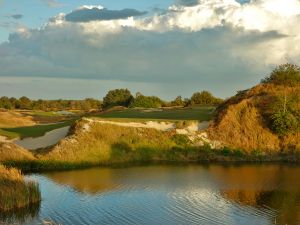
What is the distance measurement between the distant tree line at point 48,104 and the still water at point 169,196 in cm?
9959

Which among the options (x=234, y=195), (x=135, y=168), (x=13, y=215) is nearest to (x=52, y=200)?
(x=13, y=215)

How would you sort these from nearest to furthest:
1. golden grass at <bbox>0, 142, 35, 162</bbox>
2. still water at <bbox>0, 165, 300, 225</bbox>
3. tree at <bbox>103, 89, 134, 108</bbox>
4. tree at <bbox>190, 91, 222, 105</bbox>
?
still water at <bbox>0, 165, 300, 225</bbox>, golden grass at <bbox>0, 142, 35, 162</bbox>, tree at <bbox>190, 91, 222, 105</bbox>, tree at <bbox>103, 89, 134, 108</bbox>

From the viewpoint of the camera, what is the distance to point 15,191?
28.3m

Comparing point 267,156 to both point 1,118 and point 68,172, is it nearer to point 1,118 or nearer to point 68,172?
point 68,172

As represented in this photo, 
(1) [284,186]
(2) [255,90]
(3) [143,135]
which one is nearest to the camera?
(1) [284,186]

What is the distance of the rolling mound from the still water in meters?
7.47

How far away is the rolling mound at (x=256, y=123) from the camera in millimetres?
53278

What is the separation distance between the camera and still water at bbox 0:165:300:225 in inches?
1045

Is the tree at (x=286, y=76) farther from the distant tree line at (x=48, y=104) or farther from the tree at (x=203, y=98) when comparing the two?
the distant tree line at (x=48, y=104)

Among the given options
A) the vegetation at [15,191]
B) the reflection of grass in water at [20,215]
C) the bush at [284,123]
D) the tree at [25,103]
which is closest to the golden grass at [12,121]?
the bush at [284,123]

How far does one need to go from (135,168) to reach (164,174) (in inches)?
156

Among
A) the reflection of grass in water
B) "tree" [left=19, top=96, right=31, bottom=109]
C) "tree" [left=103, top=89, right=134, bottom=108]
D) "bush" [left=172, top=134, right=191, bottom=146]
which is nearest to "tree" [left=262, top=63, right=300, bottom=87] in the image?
"bush" [left=172, top=134, right=191, bottom=146]

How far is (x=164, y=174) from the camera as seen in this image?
41.2m

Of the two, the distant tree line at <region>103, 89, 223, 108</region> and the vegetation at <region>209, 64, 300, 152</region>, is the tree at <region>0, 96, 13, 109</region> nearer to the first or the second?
the distant tree line at <region>103, 89, 223, 108</region>
